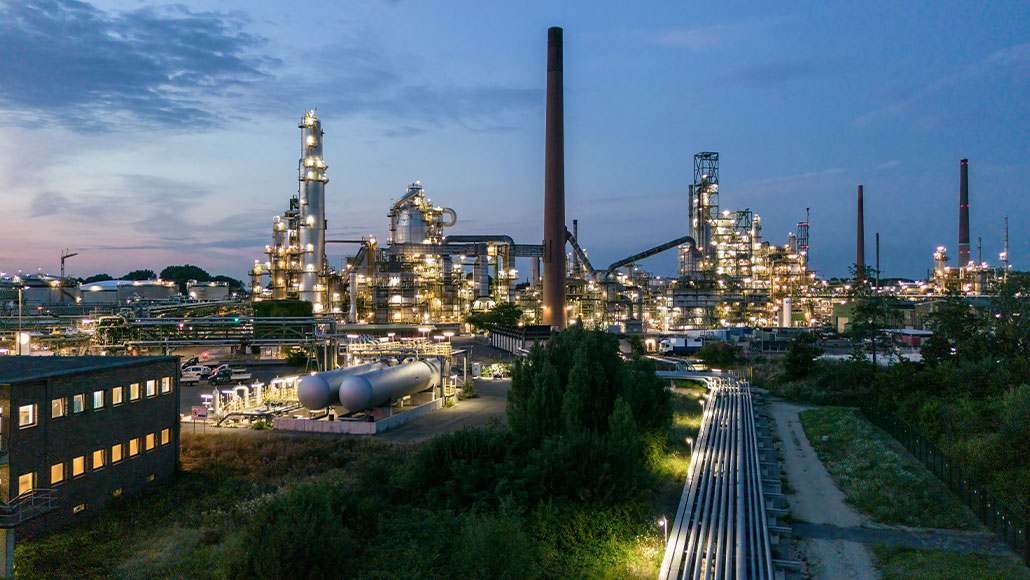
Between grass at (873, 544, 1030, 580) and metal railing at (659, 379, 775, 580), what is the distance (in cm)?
272

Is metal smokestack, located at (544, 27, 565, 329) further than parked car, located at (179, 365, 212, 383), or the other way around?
metal smokestack, located at (544, 27, 565, 329)

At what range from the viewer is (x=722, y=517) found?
16.4m

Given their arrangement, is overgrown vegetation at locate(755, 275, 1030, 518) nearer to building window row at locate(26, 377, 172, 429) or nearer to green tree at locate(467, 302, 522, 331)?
building window row at locate(26, 377, 172, 429)

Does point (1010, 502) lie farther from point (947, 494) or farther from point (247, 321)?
point (247, 321)

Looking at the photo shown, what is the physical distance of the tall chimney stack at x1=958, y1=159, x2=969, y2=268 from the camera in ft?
319

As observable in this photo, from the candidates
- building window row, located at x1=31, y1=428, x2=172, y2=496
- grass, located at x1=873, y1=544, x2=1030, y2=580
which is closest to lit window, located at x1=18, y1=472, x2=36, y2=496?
building window row, located at x1=31, y1=428, x2=172, y2=496

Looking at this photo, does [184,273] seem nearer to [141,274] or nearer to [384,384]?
[141,274]

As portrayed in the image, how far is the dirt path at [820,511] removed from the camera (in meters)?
15.0

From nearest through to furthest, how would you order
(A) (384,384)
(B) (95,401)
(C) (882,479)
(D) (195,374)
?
(B) (95,401) → (C) (882,479) → (A) (384,384) → (D) (195,374)

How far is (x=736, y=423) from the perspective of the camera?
29.0 m

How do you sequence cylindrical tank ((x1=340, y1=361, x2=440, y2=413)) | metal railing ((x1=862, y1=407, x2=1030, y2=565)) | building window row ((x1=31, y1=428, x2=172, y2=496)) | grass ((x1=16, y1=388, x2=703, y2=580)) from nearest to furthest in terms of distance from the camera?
grass ((x1=16, y1=388, x2=703, y2=580)) → metal railing ((x1=862, y1=407, x2=1030, y2=565)) → building window row ((x1=31, y1=428, x2=172, y2=496)) → cylindrical tank ((x1=340, y1=361, x2=440, y2=413))

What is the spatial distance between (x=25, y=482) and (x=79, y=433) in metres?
2.27

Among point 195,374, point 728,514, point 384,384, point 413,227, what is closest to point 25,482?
point 384,384

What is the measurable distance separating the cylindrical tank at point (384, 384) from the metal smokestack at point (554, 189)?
2702 centimetres
